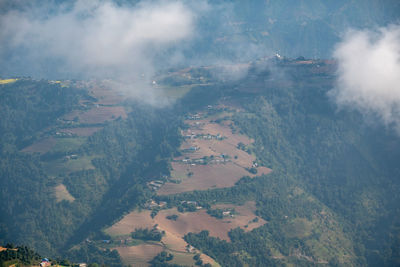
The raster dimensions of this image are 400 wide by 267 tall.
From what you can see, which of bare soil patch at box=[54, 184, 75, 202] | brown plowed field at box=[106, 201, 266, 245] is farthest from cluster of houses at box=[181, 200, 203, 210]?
bare soil patch at box=[54, 184, 75, 202]

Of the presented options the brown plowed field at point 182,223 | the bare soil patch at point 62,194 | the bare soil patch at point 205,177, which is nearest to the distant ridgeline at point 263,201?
the bare soil patch at point 62,194

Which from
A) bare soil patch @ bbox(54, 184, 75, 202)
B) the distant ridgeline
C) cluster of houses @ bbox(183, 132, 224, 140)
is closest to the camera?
the distant ridgeline

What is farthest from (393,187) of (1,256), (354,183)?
(1,256)

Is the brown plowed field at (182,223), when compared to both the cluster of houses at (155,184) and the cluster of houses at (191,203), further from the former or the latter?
the cluster of houses at (155,184)

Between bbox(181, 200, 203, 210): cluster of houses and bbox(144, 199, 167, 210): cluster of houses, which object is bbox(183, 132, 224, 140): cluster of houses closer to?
bbox(181, 200, 203, 210): cluster of houses

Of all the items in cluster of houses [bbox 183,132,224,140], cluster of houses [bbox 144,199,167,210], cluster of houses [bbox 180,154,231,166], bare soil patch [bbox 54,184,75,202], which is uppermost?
cluster of houses [bbox 183,132,224,140]

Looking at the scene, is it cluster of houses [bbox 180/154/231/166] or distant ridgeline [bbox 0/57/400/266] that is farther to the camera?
cluster of houses [bbox 180/154/231/166]

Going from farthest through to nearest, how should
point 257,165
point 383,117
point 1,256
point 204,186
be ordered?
point 383,117, point 257,165, point 204,186, point 1,256

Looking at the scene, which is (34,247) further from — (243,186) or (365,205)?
(365,205)

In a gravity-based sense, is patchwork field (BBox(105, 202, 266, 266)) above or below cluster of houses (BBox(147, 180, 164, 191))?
below
